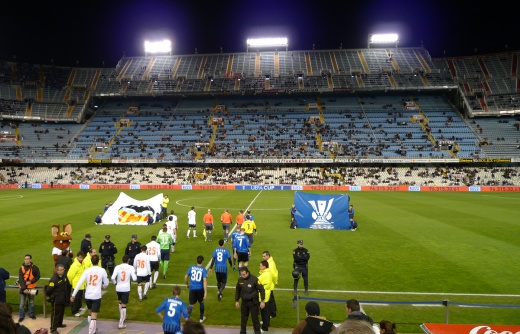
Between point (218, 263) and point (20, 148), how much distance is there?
6903cm

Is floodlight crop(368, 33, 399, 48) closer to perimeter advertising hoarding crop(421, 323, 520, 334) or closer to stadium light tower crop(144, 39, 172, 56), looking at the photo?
Answer: stadium light tower crop(144, 39, 172, 56)

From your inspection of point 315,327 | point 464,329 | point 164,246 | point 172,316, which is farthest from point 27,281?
point 464,329

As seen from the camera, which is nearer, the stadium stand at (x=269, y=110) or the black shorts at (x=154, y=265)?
the black shorts at (x=154, y=265)

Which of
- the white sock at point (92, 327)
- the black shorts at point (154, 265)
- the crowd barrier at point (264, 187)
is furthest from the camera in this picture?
the crowd barrier at point (264, 187)

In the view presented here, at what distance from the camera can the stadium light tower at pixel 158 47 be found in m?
90.3

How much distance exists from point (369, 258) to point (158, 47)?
89.1 meters

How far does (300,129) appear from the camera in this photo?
69.9m

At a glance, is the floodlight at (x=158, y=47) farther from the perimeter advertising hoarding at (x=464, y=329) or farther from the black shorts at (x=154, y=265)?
the perimeter advertising hoarding at (x=464, y=329)

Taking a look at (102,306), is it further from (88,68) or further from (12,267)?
(88,68)

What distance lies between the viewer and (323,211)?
22.3 m

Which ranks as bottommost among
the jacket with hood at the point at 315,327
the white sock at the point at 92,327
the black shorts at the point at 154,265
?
the white sock at the point at 92,327

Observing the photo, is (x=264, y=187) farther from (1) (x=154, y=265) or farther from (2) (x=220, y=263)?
(2) (x=220, y=263)

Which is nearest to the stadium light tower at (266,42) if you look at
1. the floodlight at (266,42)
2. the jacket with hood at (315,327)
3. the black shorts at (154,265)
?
the floodlight at (266,42)

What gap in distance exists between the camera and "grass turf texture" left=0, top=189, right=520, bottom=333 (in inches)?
395
